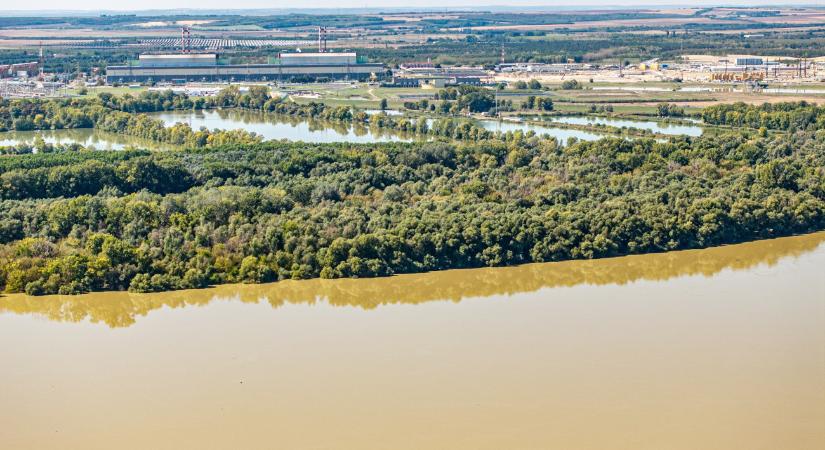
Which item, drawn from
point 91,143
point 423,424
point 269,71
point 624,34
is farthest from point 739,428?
point 624,34

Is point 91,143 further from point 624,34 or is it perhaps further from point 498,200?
point 624,34

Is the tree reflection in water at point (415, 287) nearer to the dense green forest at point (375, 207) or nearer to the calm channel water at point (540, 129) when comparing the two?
the dense green forest at point (375, 207)

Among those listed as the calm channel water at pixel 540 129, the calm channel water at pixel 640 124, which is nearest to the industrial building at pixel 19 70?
the calm channel water at pixel 540 129

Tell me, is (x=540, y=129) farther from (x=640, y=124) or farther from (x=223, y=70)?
(x=223, y=70)

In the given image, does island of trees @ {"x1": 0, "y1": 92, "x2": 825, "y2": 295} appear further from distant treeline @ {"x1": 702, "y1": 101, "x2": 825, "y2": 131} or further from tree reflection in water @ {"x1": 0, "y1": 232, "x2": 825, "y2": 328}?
distant treeline @ {"x1": 702, "y1": 101, "x2": 825, "y2": 131}

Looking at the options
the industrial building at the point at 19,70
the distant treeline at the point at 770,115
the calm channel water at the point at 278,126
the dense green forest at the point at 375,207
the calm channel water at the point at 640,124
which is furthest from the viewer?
the industrial building at the point at 19,70
